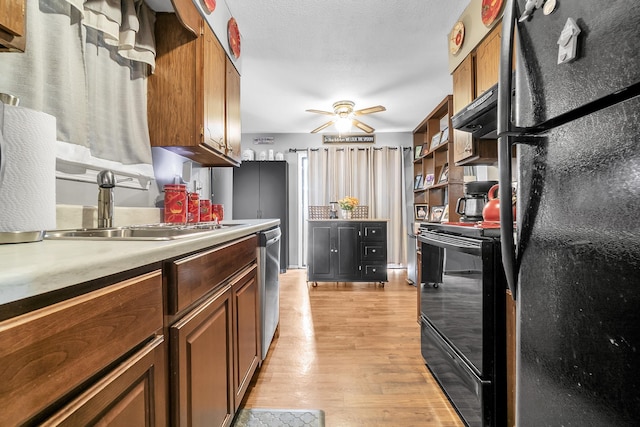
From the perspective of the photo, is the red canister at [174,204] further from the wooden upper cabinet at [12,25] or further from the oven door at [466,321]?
the oven door at [466,321]

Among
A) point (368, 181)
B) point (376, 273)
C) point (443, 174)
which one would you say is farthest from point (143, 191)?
point (368, 181)

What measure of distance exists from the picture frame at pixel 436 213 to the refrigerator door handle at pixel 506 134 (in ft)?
10.2

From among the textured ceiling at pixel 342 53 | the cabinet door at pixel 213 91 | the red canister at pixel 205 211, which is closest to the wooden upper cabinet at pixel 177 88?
the cabinet door at pixel 213 91

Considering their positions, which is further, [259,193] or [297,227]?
[297,227]

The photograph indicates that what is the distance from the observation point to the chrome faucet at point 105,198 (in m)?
1.29

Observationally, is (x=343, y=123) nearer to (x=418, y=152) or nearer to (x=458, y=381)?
(x=418, y=152)

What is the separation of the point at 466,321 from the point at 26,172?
1.66 meters

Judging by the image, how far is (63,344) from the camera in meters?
0.44

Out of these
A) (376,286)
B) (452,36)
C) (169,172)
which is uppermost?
(452,36)

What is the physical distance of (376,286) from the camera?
4121 mm

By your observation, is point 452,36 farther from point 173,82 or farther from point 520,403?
point 520,403

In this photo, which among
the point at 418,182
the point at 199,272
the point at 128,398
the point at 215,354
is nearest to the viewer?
the point at 128,398

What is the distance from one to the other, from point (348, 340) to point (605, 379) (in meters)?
1.93

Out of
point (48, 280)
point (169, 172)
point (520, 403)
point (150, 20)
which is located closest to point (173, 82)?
point (150, 20)
